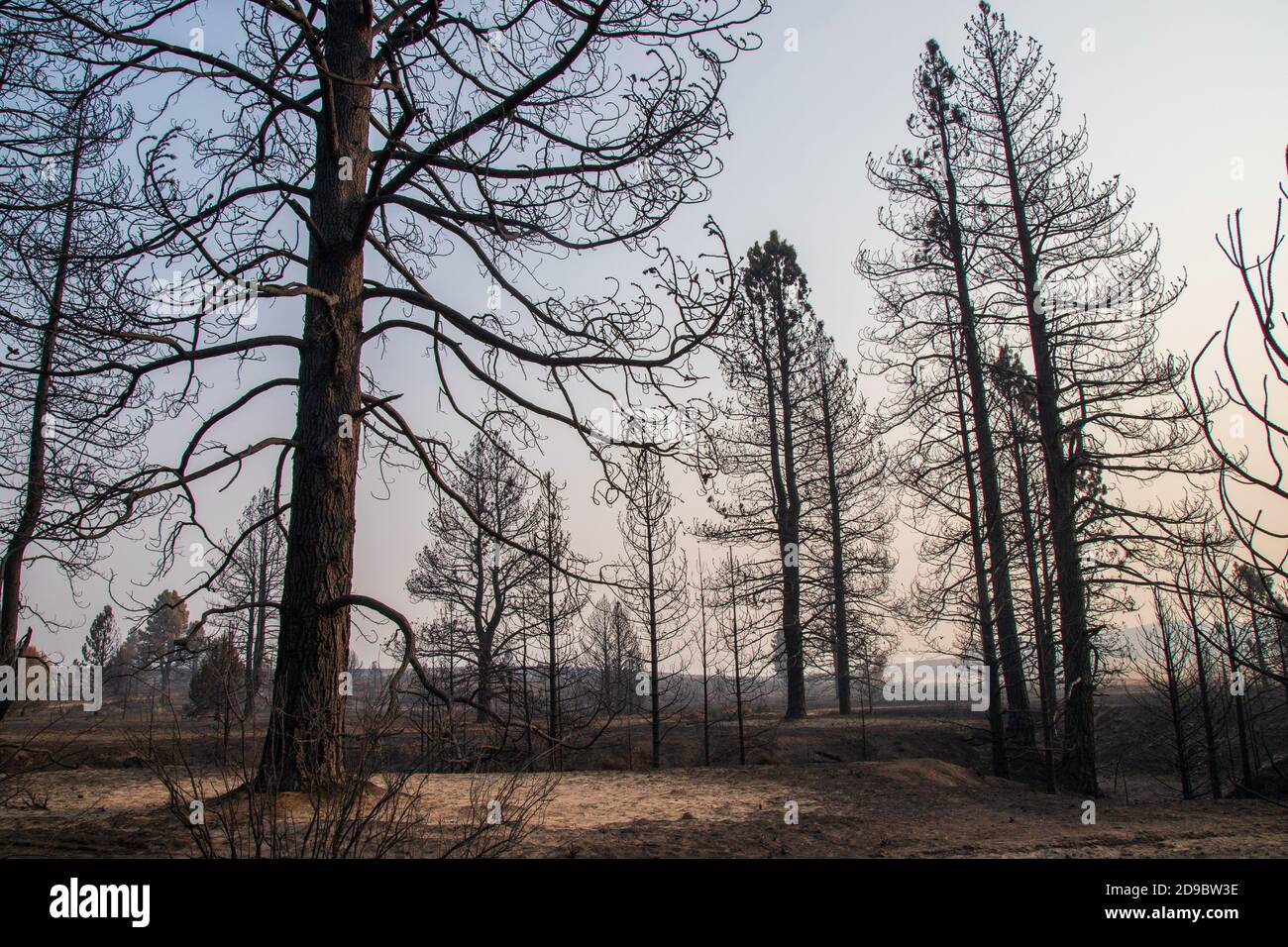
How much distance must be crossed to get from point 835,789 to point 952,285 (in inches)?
434

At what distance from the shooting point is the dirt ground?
18.5ft

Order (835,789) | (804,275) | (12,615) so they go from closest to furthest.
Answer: (835,789) < (12,615) < (804,275)

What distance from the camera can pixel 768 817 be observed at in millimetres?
8172

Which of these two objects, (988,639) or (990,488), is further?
(990,488)

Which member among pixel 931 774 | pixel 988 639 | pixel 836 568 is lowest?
pixel 931 774

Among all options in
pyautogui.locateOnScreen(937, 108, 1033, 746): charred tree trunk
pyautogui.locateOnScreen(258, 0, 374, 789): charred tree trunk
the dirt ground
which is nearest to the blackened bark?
the dirt ground

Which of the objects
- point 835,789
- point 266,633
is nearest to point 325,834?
point 835,789

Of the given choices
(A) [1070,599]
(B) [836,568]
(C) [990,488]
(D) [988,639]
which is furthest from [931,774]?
(B) [836,568]

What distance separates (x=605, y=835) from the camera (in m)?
6.23

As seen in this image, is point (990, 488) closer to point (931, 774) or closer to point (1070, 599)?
point (1070, 599)

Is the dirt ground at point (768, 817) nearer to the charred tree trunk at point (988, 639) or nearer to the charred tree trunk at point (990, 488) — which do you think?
the charred tree trunk at point (988, 639)

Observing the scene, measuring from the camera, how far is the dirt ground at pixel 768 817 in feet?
18.5
